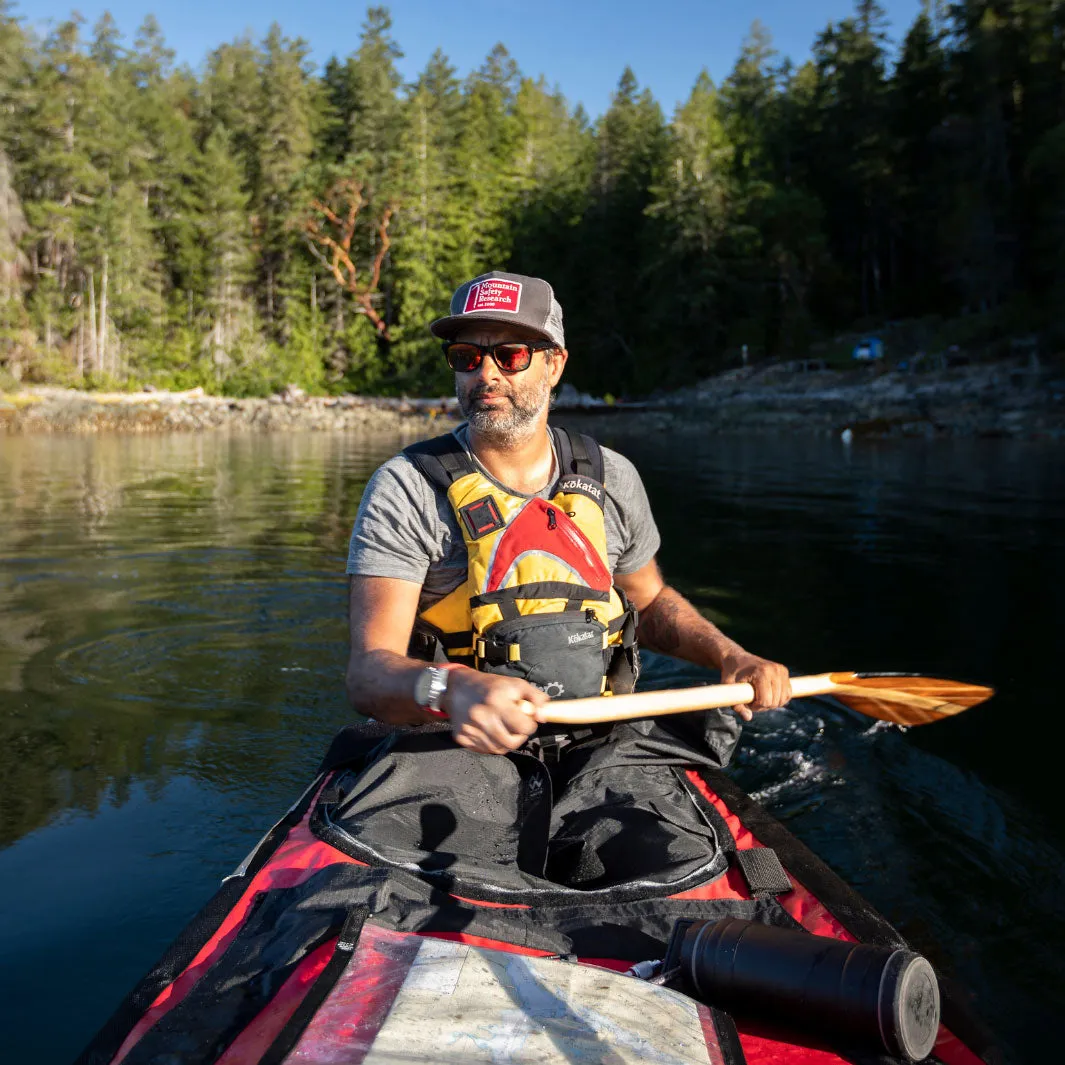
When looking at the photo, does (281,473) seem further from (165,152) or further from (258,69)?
(258,69)

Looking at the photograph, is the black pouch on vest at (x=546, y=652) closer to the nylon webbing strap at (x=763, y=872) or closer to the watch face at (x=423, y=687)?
the watch face at (x=423, y=687)

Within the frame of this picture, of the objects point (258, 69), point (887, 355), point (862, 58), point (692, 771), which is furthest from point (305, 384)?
point (692, 771)

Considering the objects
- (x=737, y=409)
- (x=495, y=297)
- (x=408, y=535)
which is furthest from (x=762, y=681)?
(x=737, y=409)

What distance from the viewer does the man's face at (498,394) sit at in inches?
109

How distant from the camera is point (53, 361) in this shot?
113ft

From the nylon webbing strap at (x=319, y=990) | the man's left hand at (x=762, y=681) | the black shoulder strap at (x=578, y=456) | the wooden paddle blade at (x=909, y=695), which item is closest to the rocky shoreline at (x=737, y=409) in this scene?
the wooden paddle blade at (x=909, y=695)

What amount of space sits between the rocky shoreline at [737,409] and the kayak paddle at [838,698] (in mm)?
19633

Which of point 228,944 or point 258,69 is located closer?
point 228,944

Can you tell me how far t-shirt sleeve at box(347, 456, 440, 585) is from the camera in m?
2.67

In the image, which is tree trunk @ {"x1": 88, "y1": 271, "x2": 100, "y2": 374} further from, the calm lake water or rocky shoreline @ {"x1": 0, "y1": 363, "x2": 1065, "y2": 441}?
the calm lake water

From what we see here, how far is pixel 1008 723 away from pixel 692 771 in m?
2.55

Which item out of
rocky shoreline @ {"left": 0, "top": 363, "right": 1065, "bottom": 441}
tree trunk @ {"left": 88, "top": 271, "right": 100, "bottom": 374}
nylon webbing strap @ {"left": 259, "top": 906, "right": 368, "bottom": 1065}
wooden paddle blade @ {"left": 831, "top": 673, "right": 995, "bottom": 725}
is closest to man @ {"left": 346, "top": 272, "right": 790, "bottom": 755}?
wooden paddle blade @ {"left": 831, "top": 673, "right": 995, "bottom": 725}

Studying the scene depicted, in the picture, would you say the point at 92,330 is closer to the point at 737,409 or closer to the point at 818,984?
the point at 737,409

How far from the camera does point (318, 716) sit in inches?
190
